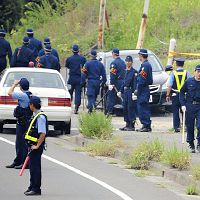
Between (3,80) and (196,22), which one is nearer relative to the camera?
(3,80)

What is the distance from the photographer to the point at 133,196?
509 inches

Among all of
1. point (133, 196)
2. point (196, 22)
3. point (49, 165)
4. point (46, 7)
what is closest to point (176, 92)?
point (49, 165)

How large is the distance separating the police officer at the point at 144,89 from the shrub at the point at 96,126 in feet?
4.75

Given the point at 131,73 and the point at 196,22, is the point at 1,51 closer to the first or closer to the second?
the point at 131,73

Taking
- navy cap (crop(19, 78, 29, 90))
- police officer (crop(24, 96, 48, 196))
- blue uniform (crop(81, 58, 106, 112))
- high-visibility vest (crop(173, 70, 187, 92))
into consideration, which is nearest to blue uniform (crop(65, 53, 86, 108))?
blue uniform (crop(81, 58, 106, 112))

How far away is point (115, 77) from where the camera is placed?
23.1m

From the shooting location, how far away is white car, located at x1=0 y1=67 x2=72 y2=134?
1955 centimetres

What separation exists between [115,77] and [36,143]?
409 inches

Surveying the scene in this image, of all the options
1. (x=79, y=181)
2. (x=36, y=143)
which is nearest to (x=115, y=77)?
(x=79, y=181)

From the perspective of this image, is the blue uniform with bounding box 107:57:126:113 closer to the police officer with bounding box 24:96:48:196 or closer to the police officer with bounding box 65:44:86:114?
the police officer with bounding box 65:44:86:114

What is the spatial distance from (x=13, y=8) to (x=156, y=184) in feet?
99.9

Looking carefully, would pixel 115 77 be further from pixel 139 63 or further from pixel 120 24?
pixel 120 24

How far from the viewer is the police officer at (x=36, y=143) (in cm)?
1280

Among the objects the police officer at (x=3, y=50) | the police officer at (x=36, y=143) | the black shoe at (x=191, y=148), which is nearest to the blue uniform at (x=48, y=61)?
the police officer at (x=3, y=50)
